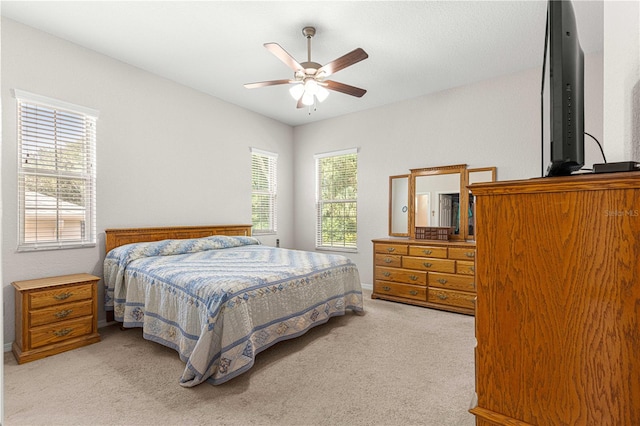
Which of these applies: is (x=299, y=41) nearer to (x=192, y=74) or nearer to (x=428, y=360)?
(x=192, y=74)

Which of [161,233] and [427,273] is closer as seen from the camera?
[161,233]

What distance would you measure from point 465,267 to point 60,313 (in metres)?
3.98

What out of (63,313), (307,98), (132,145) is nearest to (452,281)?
(307,98)

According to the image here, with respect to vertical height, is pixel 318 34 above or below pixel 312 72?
above

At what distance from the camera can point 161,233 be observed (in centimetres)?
395

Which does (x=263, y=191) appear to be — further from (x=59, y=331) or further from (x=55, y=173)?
(x=59, y=331)

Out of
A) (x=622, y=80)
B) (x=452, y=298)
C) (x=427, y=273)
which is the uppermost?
(x=622, y=80)

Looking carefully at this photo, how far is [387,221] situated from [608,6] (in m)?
3.58

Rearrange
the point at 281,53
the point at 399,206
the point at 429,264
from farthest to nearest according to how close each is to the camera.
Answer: the point at 399,206
the point at 429,264
the point at 281,53

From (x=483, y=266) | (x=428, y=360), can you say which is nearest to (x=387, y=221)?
(x=428, y=360)

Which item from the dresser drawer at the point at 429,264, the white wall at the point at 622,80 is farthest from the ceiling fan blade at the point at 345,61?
the dresser drawer at the point at 429,264

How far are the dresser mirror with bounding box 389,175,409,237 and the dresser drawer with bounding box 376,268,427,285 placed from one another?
62 centimetres

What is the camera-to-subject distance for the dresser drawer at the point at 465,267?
381 centimetres

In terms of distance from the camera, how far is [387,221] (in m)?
4.99
